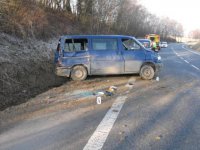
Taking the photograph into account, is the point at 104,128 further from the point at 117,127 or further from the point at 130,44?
the point at 130,44

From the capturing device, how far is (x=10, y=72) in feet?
34.2

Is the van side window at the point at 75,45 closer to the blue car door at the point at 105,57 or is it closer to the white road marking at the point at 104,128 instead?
the blue car door at the point at 105,57

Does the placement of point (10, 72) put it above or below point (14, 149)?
above

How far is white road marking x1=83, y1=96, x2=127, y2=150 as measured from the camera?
473cm

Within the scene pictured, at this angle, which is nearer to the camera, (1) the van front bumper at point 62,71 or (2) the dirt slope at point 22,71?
(2) the dirt slope at point 22,71

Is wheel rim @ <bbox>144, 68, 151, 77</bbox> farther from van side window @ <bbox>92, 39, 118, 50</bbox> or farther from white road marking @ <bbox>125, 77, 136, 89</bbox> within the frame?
van side window @ <bbox>92, 39, 118, 50</bbox>

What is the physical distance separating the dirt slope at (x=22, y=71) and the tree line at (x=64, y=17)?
146 cm

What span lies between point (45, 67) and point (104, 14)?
91.8ft

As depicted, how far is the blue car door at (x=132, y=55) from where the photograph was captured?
39.2ft

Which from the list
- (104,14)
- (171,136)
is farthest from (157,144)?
(104,14)

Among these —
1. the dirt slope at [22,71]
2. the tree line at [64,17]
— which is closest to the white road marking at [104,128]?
the dirt slope at [22,71]

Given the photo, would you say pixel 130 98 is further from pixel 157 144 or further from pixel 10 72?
pixel 10 72

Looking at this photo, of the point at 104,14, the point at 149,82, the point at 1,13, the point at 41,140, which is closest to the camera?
the point at 41,140

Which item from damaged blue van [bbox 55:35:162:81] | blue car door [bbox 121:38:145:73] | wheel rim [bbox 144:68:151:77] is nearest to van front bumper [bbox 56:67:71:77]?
damaged blue van [bbox 55:35:162:81]
